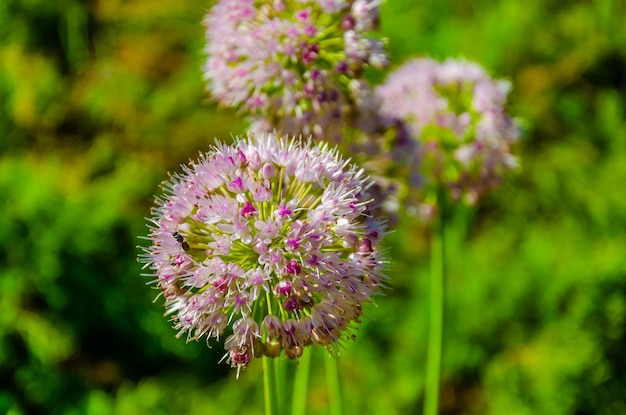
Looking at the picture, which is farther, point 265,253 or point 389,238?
point 389,238

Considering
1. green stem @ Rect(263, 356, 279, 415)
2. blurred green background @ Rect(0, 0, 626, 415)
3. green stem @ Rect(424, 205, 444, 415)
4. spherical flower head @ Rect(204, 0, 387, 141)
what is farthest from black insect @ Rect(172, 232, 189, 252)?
blurred green background @ Rect(0, 0, 626, 415)

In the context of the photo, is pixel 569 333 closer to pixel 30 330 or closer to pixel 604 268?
pixel 604 268

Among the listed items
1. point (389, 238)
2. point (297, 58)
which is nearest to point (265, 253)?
point (297, 58)

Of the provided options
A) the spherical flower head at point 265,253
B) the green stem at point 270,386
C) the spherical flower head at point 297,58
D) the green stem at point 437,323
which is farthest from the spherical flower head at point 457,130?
the green stem at point 270,386

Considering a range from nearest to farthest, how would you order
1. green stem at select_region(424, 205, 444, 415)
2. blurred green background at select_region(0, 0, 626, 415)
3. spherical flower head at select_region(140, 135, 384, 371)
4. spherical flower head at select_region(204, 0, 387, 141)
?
spherical flower head at select_region(140, 135, 384, 371)
spherical flower head at select_region(204, 0, 387, 141)
green stem at select_region(424, 205, 444, 415)
blurred green background at select_region(0, 0, 626, 415)

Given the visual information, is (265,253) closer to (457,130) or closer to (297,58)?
(297,58)

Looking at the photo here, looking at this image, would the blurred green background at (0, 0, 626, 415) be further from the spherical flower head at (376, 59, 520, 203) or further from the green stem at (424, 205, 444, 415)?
the green stem at (424, 205, 444, 415)
